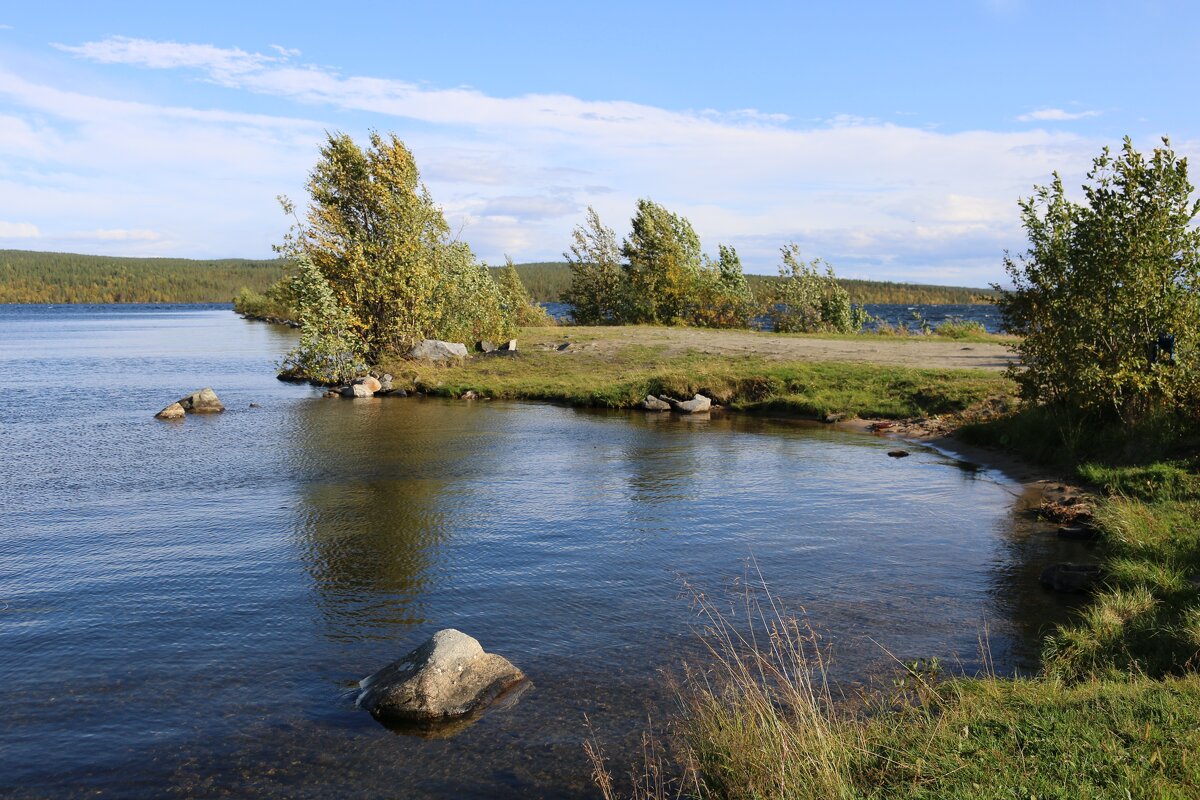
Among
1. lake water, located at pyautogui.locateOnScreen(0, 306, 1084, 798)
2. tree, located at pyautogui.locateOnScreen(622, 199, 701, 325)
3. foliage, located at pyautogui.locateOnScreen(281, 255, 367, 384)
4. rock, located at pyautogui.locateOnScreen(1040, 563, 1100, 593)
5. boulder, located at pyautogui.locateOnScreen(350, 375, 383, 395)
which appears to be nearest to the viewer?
lake water, located at pyautogui.locateOnScreen(0, 306, 1084, 798)

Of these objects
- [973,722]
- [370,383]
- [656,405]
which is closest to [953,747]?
[973,722]

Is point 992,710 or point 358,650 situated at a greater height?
point 992,710

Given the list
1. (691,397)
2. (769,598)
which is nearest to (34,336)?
(691,397)

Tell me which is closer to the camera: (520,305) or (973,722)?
(973,722)

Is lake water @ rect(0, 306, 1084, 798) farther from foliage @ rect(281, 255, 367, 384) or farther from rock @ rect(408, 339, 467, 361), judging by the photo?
rock @ rect(408, 339, 467, 361)

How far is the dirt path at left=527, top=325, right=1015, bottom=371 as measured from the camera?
37.6 meters

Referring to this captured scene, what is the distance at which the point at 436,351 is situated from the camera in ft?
144

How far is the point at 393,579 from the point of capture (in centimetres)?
1391

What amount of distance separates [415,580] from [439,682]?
4.82 metres

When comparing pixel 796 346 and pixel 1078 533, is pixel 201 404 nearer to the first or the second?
pixel 796 346

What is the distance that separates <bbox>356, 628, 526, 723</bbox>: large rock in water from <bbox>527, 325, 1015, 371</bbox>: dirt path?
29.2 metres

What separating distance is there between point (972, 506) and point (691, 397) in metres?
17.3

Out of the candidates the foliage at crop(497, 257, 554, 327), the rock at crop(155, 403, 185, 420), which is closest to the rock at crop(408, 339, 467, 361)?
the rock at crop(155, 403, 185, 420)

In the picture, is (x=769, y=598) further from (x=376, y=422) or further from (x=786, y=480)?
(x=376, y=422)
